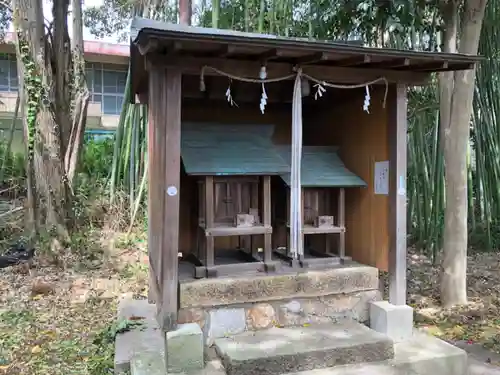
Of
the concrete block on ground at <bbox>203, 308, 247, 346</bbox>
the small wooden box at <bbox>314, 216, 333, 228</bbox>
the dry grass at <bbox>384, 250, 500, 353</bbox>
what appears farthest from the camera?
the dry grass at <bbox>384, 250, 500, 353</bbox>

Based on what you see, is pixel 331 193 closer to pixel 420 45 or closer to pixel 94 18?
pixel 420 45

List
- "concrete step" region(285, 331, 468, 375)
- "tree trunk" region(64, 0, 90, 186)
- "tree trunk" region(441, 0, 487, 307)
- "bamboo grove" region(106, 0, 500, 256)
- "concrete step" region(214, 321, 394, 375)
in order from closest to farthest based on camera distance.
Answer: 1. "concrete step" region(214, 321, 394, 375)
2. "concrete step" region(285, 331, 468, 375)
3. "tree trunk" region(441, 0, 487, 307)
4. "bamboo grove" region(106, 0, 500, 256)
5. "tree trunk" region(64, 0, 90, 186)

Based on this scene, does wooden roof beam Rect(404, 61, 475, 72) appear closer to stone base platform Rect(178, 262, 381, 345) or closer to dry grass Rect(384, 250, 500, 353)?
stone base platform Rect(178, 262, 381, 345)

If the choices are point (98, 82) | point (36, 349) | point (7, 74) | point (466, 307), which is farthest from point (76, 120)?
point (98, 82)

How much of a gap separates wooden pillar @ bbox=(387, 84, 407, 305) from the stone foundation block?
170 centimetres

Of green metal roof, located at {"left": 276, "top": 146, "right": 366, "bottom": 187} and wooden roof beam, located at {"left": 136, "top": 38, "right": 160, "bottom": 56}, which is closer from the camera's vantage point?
wooden roof beam, located at {"left": 136, "top": 38, "right": 160, "bottom": 56}

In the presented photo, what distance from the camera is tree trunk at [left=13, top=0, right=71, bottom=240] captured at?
6172 mm

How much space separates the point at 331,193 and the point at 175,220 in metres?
1.67

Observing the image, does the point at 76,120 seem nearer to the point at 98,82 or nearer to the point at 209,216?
the point at 209,216

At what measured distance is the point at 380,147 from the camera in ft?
12.8

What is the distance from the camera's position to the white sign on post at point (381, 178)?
12.5 ft

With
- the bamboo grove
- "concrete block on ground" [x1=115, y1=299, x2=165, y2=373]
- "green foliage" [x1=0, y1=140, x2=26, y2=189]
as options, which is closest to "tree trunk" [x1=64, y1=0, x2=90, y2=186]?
the bamboo grove

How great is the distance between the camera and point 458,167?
4762 millimetres

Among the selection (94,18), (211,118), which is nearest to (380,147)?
(211,118)
